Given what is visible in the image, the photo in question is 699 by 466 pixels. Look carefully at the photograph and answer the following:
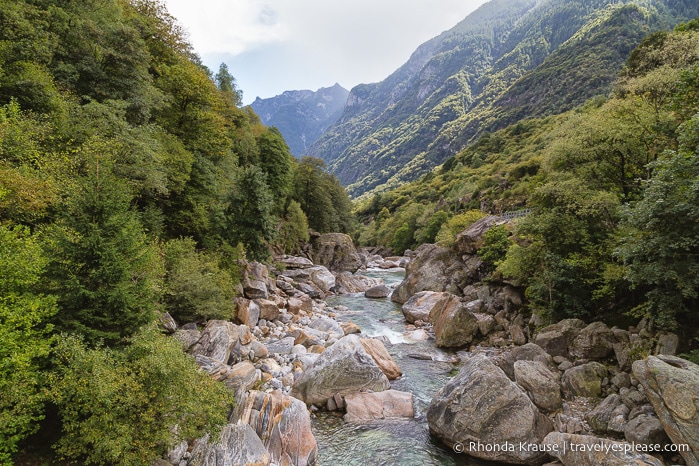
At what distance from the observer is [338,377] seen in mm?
15211

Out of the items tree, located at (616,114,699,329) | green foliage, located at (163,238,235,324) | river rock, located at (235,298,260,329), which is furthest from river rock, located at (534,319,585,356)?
green foliage, located at (163,238,235,324)

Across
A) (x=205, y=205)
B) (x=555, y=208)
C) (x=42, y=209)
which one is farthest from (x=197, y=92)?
(x=555, y=208)

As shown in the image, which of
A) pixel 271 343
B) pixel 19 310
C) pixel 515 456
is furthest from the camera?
pixel 271 343

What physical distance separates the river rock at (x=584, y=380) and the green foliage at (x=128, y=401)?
46.3 ft

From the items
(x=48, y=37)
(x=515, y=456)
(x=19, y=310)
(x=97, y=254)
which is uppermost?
(x=48, y=37)

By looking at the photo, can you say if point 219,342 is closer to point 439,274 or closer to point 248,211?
point 248,211

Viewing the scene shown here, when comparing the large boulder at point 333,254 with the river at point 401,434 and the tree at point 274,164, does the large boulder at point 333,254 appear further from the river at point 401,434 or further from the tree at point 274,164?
the river at point 401,434

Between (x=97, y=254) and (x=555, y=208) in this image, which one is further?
(x=555, y=208)

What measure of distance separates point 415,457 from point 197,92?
28770mm

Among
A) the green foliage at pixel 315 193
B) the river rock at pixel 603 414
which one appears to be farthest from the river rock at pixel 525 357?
the green foliage at pixel 315 193

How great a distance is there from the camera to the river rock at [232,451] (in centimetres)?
959

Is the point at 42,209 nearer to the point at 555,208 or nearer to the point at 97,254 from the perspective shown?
the point at 97,254

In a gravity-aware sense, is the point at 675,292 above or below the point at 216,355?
below

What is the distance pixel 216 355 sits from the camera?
636 inches
